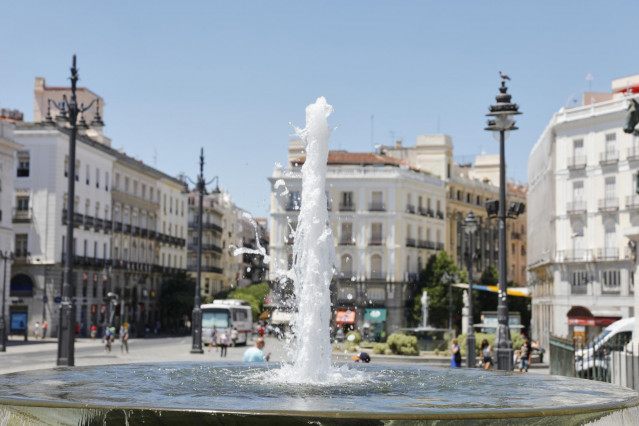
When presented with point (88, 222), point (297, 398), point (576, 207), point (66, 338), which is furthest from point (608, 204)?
point (297, 398)

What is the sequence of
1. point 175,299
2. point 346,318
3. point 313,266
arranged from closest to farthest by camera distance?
point 313,266
point 346,318
point 175,299

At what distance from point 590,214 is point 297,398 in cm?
5368

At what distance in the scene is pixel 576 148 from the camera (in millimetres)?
61656

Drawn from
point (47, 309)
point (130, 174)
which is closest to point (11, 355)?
point (47, 309)

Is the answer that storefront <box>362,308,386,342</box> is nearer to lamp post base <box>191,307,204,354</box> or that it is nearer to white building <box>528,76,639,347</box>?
white building <box>528,76,639,347</box>

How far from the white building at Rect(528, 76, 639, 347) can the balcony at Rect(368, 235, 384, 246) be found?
17.7 meters

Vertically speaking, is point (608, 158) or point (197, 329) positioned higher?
point (608, 158)

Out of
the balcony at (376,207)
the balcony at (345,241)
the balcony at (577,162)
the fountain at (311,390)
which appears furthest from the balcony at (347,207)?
the fountain at (311,390)

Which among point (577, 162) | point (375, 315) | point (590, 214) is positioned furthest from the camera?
point (375, 315)

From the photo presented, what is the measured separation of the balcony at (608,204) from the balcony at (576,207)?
140cm

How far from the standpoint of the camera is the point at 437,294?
79.0m

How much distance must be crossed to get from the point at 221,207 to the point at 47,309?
53962 mm

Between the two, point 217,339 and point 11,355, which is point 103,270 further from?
point 11,355

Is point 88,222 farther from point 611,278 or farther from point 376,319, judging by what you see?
point 611,278
